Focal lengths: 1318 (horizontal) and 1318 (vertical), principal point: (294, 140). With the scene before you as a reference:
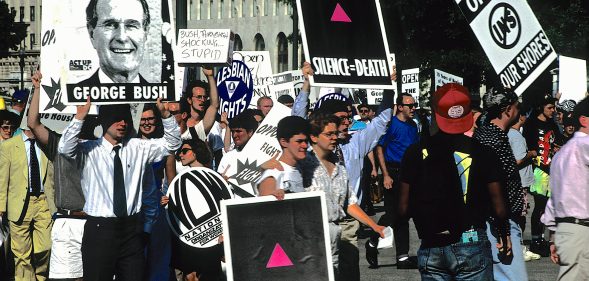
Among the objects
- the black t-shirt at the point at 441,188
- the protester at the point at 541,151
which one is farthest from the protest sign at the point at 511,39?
the protester at the point at 541,151

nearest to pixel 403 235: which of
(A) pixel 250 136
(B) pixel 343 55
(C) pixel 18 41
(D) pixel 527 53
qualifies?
(A) pixel 250 136

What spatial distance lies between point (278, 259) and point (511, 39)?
248cm

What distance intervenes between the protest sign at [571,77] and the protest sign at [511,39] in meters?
7.45

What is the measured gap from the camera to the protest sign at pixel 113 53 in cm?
910

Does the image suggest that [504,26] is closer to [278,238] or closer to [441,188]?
[278,238]

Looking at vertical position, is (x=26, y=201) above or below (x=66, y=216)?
above

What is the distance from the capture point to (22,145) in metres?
11.9

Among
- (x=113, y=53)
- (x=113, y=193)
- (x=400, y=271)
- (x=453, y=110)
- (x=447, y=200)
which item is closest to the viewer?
(x=447, y=200)

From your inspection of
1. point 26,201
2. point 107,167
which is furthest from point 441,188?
point 26,201

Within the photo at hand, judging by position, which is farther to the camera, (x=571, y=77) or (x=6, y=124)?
(x=571, y=77)

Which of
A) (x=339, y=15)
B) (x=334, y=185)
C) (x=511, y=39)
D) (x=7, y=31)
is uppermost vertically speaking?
(x=7, y=31)

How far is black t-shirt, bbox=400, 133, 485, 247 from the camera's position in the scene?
7.06 m

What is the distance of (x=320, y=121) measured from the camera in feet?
28.9

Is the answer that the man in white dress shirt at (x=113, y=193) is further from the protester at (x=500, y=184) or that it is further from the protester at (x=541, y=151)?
the protester at (x=541, y=151)
